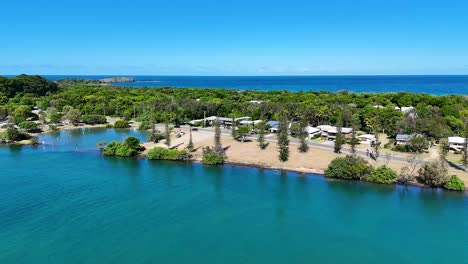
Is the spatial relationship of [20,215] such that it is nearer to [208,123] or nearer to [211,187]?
[211,187]

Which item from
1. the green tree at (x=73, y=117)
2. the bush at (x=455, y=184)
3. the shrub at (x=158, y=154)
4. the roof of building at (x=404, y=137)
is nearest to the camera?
the bush at (x=455, y=184)

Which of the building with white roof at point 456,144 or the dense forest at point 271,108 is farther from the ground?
the dense forest at point 271,108

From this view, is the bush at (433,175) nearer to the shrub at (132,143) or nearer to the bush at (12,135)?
the shrub at (132,143)

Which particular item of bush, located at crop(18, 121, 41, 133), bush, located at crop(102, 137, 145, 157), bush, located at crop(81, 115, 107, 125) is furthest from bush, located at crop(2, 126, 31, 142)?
bush, located at crop(102, 137, 145, 157)

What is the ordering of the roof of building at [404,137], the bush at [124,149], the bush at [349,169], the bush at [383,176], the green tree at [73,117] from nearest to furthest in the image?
the bush at [383,176] < the bush at [349,169] < the roof of building at [404,137] < the bush at [124,149] < the green tree at [73,117]

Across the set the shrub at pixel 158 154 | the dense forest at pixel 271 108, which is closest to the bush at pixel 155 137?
the dense forest at pixel 271 108

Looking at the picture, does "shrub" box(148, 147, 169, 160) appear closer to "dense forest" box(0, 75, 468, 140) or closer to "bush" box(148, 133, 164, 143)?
"bush" box(148, 133, 164, 143)
